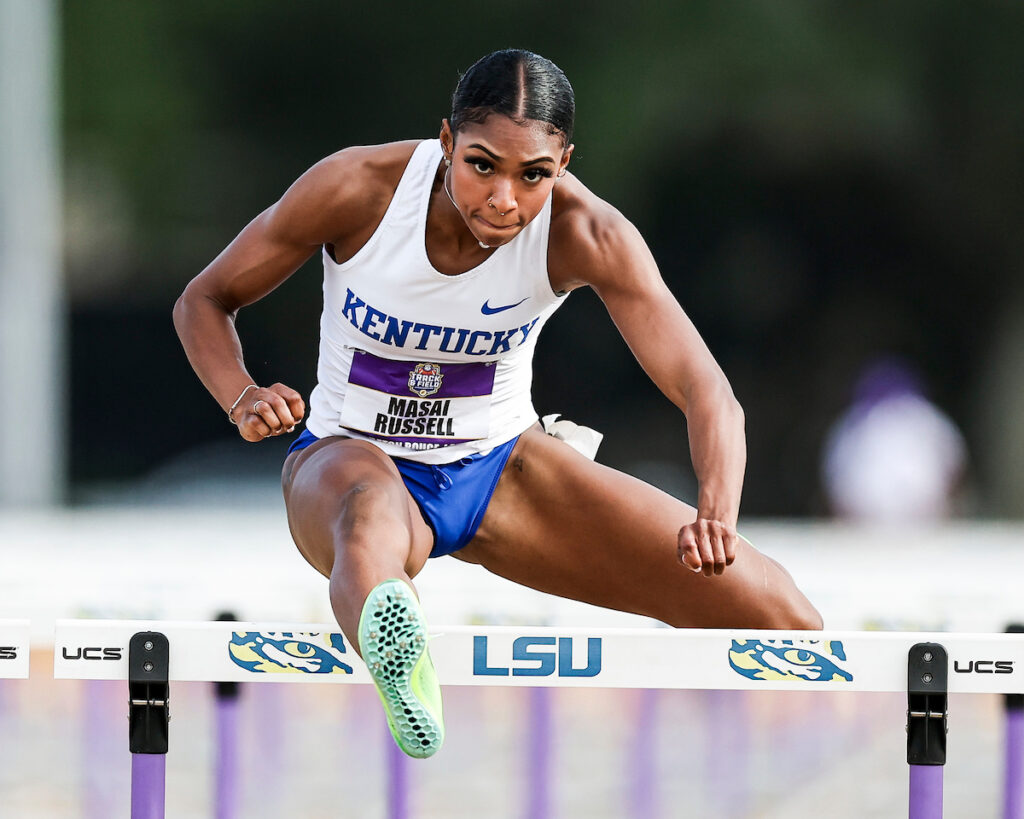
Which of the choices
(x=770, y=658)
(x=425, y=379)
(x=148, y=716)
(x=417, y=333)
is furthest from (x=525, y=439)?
(x=148, y=716)

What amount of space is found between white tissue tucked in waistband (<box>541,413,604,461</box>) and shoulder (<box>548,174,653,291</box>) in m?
0.53

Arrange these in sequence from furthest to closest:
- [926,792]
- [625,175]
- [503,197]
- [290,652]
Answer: [625,175] < [503,197] < [926,792] < [290,652]

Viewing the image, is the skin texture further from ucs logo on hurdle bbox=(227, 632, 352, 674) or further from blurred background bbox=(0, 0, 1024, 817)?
blurred background bbox=(0, 0, 1024, 817)

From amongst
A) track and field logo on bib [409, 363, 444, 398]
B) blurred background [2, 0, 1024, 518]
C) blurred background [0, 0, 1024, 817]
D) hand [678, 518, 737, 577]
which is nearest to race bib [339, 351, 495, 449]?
track and field logo on bib [409, 363, 444, 398]

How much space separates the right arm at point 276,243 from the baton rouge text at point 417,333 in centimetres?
15

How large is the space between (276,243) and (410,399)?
449 mm

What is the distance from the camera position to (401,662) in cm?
254

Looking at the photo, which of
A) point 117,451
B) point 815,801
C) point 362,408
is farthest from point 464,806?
point 117,451

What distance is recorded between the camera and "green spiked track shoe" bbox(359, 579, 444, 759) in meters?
2.54

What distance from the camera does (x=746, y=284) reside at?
386 inches

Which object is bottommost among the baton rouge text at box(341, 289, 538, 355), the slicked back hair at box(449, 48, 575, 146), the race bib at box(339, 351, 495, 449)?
the race bib at box(339, 351, 495, 449)

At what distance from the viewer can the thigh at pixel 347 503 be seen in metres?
2.91

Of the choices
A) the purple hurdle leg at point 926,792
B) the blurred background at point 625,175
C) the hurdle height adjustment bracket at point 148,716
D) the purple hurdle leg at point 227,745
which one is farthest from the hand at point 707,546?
the blurred background at point 625,175

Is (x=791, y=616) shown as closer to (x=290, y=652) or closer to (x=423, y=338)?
(x=423, y=338)
